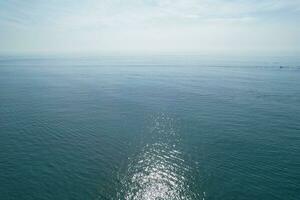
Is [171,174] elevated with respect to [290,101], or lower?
lower

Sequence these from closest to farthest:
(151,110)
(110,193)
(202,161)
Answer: (110,193) → (202,161) → (151,110)

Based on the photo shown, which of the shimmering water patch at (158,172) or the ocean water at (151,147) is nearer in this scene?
the shimmering water patch at (158,172)

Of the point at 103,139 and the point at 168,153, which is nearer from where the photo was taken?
the point at 168,153

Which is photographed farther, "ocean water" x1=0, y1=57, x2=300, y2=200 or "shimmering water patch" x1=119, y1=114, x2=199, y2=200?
"ocean water" x1=0, y1=57, x2=300, y2=200

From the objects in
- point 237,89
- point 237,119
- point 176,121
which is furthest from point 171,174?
point 237,89

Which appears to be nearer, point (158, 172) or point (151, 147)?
point (158, 172)

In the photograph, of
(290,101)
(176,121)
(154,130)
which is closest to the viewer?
(154,130)

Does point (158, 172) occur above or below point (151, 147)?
below

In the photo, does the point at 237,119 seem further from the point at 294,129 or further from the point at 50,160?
the point at 50,160
